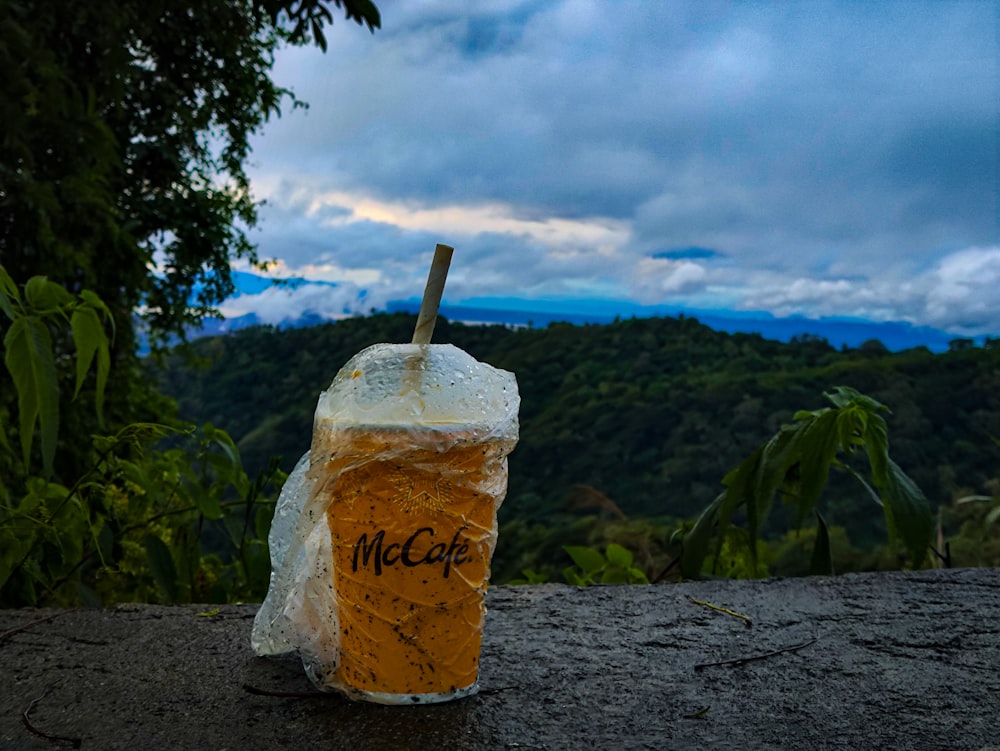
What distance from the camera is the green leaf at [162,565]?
5.56ft

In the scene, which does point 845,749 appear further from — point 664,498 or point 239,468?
point 664,498

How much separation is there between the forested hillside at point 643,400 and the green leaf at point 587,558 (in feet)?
5.40

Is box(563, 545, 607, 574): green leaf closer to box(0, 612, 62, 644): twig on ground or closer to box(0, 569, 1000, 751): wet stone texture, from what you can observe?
box(0, 569, 1000, 751): wet stone texture

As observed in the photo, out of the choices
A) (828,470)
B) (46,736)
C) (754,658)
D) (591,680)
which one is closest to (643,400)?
(828,470)

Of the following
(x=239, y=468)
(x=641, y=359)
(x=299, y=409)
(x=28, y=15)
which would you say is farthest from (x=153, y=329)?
(x=239, y=468)

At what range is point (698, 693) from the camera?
1.22 m

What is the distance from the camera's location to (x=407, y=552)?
110cm

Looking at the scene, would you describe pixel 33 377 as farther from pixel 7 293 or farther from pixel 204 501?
pixel 204 501

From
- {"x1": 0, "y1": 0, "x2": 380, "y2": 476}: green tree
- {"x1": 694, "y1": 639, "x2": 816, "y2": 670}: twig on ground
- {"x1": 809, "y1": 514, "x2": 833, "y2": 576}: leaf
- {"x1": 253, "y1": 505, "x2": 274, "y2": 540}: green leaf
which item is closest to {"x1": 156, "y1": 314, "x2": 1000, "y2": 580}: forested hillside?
{"x1": 0, "y1": 0, "x2": 380, "y2": 476}: green tree

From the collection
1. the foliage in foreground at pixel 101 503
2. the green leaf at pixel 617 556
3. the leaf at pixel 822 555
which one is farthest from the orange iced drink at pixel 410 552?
the leaf at pixel 822 555

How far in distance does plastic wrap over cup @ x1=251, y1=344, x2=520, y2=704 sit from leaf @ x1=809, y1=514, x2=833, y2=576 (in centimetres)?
106

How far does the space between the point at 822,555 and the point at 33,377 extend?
5.34 ft

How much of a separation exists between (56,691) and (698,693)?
902 millimetres

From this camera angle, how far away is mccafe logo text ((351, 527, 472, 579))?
110 cm
